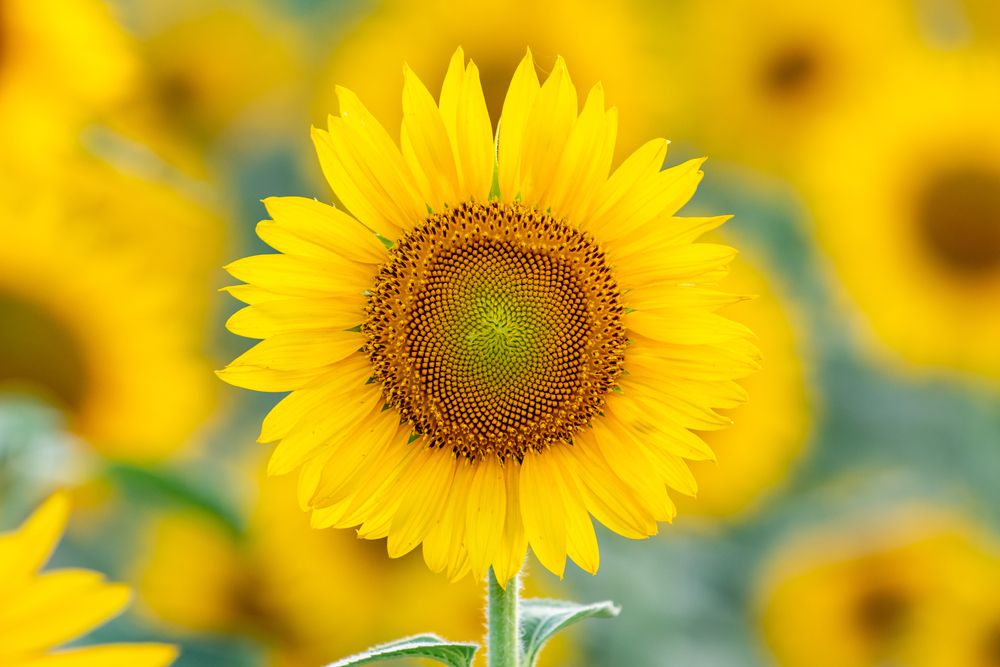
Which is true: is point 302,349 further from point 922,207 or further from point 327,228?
point 922,207

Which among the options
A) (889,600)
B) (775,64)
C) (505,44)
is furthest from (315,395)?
(775,64)

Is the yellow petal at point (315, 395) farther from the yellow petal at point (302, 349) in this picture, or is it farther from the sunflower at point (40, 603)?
the sunflower at point (40, 603)

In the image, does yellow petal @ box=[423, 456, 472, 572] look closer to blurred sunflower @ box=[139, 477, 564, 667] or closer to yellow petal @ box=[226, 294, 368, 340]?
yellow petal @ box=[226, 294, 368, 340]

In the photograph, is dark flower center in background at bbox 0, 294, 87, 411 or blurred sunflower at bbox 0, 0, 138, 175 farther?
dark flower center in background at bbox 0, 294, 87, 411

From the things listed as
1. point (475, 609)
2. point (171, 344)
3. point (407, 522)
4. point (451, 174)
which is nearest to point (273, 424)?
point (407, 522)

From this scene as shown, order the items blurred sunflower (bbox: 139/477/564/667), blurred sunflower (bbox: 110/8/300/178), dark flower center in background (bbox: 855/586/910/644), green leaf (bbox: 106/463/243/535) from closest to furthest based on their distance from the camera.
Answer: green leaf (bbox: 106/463/243/535)
blurred sunflower (bbox: 139/477/564/667)
dark flower center in background (bbox: 855/586/910/644)
blurred sunflower (bbox: 110/8/300/178)

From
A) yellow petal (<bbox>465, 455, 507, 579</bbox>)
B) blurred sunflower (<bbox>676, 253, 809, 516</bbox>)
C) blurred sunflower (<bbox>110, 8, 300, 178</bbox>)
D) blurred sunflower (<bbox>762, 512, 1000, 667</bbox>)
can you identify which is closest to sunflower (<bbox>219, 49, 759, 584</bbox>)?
yellow petal (<bbox>465, 455, 507, 579</bbox>)

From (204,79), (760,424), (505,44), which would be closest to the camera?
(760,424)
